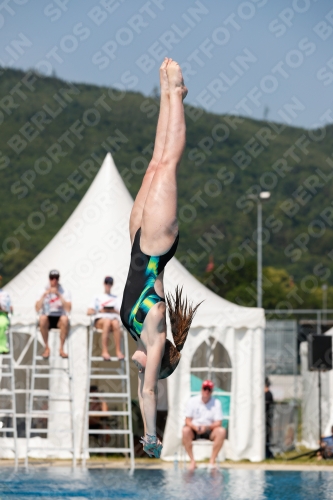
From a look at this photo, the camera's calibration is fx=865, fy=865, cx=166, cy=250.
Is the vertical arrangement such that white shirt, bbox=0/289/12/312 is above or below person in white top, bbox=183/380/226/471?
above

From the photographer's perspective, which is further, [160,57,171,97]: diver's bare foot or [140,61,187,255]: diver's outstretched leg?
[160,57,171,97]: diver's bare foot

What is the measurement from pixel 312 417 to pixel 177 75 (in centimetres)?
1269

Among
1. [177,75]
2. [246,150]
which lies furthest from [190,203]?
[177,75]

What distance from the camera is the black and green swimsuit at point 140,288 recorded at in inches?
213

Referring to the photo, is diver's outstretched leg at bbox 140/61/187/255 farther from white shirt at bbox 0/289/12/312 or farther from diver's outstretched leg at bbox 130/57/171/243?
white shirt at bbox 0/289/12/312

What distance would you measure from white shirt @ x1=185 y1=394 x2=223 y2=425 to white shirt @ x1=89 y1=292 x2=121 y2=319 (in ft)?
5.85

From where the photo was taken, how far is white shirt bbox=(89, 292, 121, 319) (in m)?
13.2

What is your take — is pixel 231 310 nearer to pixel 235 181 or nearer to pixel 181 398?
pixel 181 398

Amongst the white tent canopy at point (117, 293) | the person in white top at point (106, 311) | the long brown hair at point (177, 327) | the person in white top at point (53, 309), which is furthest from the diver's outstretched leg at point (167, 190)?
the white tent canopy at point (117, 293)

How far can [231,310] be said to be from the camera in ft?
46.3

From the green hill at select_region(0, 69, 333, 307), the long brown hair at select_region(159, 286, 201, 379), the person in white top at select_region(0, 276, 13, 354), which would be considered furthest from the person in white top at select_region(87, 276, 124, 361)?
the green hill at select_region(0, 69, 333, 307)

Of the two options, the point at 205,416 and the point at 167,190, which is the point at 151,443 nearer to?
the point at 167,190

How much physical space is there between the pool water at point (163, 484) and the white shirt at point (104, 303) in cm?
234

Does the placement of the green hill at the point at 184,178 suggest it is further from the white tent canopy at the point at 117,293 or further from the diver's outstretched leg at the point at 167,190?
the diver's outstretched leg at the point at 167,190
